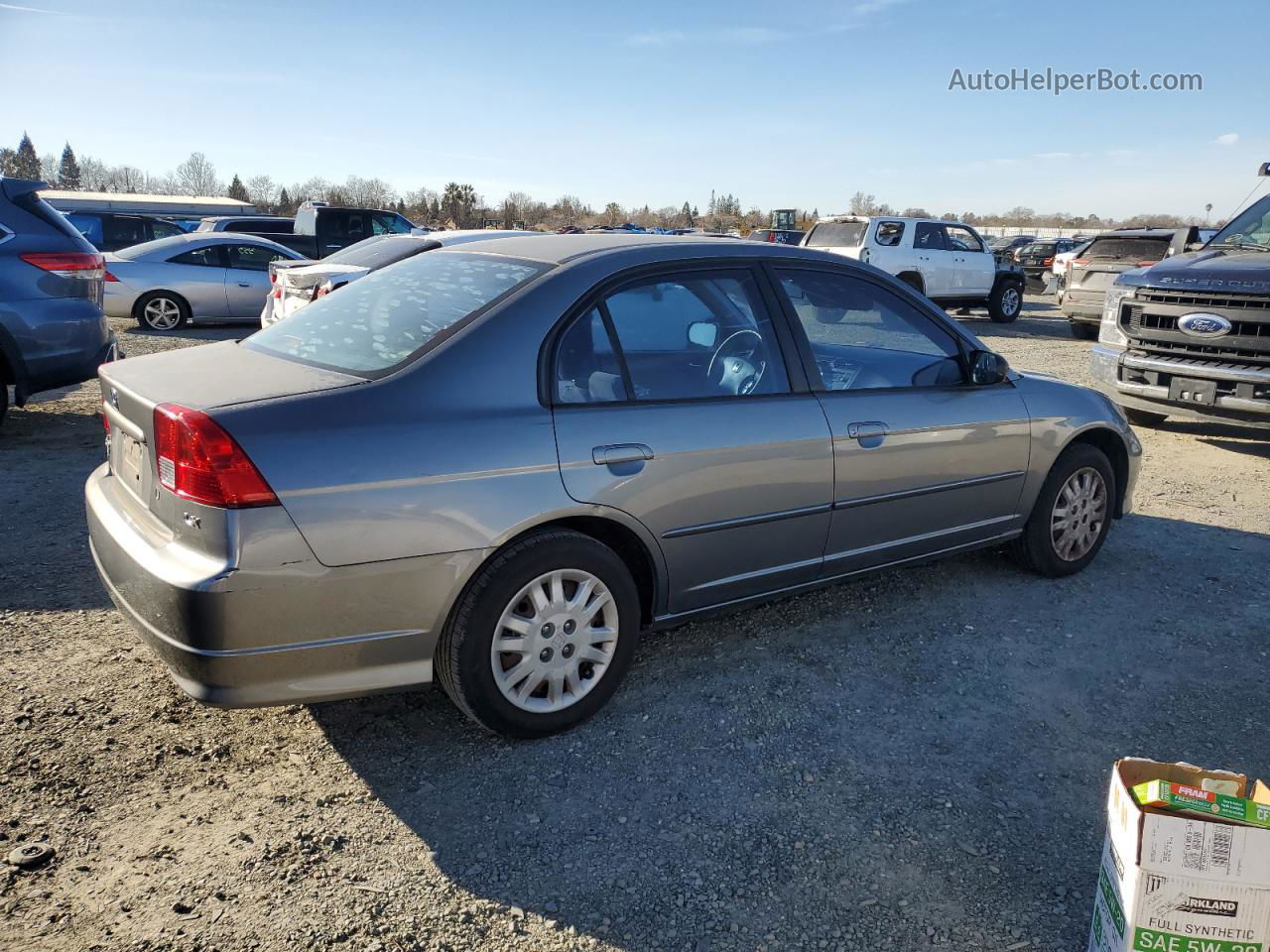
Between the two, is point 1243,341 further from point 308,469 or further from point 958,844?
point 308,469

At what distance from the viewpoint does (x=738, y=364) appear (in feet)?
12.1

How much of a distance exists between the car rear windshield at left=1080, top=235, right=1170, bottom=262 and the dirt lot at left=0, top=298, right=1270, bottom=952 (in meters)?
10.9

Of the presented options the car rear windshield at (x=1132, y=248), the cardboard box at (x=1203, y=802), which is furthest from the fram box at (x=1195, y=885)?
the car rear windshield at (x=1132, y=248)

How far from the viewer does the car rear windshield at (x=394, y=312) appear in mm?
3123

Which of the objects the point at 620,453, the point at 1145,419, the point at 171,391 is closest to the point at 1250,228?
the point at 1145,419

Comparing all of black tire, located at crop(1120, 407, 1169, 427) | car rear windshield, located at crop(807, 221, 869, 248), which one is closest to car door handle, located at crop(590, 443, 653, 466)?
black tire, located at crop(1120, 407, 1169, 427)

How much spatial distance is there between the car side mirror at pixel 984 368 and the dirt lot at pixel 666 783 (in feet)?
3.45

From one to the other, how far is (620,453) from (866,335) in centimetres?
167

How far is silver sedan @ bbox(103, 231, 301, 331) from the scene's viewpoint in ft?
43.2

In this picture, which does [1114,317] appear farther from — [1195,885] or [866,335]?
[1195,885]

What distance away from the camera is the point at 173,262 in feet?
44.0

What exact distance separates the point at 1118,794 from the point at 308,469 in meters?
2.18

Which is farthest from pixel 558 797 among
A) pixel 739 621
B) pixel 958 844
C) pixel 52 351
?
pixel 52 351

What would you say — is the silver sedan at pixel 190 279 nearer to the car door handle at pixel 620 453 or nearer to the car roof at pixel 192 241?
the car roof at pixel 192 241
